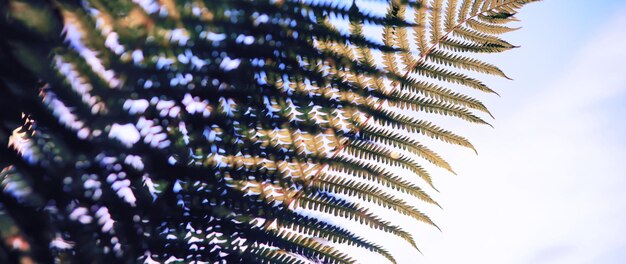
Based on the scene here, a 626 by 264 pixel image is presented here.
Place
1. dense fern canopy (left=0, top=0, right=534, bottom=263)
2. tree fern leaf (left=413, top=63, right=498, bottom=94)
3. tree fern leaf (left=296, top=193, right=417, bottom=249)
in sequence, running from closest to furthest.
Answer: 1. dense fern canopy (left=0, top=0, right=534, bottom=263)
2. tree fern leaf (left=296, top=193, right=417, bottom=249)
3. tree fern leaf (left=413, top=63, right=498, bottom=94)

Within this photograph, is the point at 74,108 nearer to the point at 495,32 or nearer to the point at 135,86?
the point at 135,86

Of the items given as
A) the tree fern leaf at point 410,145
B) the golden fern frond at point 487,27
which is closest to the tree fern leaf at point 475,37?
the golden fern frond at point 487,27

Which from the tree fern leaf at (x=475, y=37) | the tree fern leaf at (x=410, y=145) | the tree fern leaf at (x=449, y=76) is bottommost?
the tree fern leaf at (x=410, y=145)

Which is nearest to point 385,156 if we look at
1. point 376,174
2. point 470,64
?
point 376,174

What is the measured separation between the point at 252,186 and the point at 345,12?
0.41m

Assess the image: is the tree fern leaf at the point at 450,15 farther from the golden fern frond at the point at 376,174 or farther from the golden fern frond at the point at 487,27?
the golden fern frond at the point at 376,174

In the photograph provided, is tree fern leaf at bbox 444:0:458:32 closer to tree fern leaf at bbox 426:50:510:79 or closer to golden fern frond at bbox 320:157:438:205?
tree fern leaf at bbox 426:50:510:79

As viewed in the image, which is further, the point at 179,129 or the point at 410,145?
the point at 410,145

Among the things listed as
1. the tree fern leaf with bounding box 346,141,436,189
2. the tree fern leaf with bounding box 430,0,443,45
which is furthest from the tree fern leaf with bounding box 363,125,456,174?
the tree fern leaf with bounding box 430,0,443,45

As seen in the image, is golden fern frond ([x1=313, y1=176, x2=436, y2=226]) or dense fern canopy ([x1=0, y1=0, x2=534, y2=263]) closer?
dense fern canopy ([x1=0, y1=0, x2=534, y2=263])

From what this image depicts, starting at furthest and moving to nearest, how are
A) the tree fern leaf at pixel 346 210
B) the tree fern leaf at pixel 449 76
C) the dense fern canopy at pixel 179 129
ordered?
the tree fern leaf at pixel 449 76, the tree fern leaf at pixel 346 210, the dense fern canopy at pixel 179 129

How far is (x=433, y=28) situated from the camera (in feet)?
4.58

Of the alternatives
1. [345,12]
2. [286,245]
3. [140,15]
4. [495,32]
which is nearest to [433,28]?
[495,32]

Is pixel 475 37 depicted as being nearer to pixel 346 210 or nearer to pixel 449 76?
pixel 449 76
